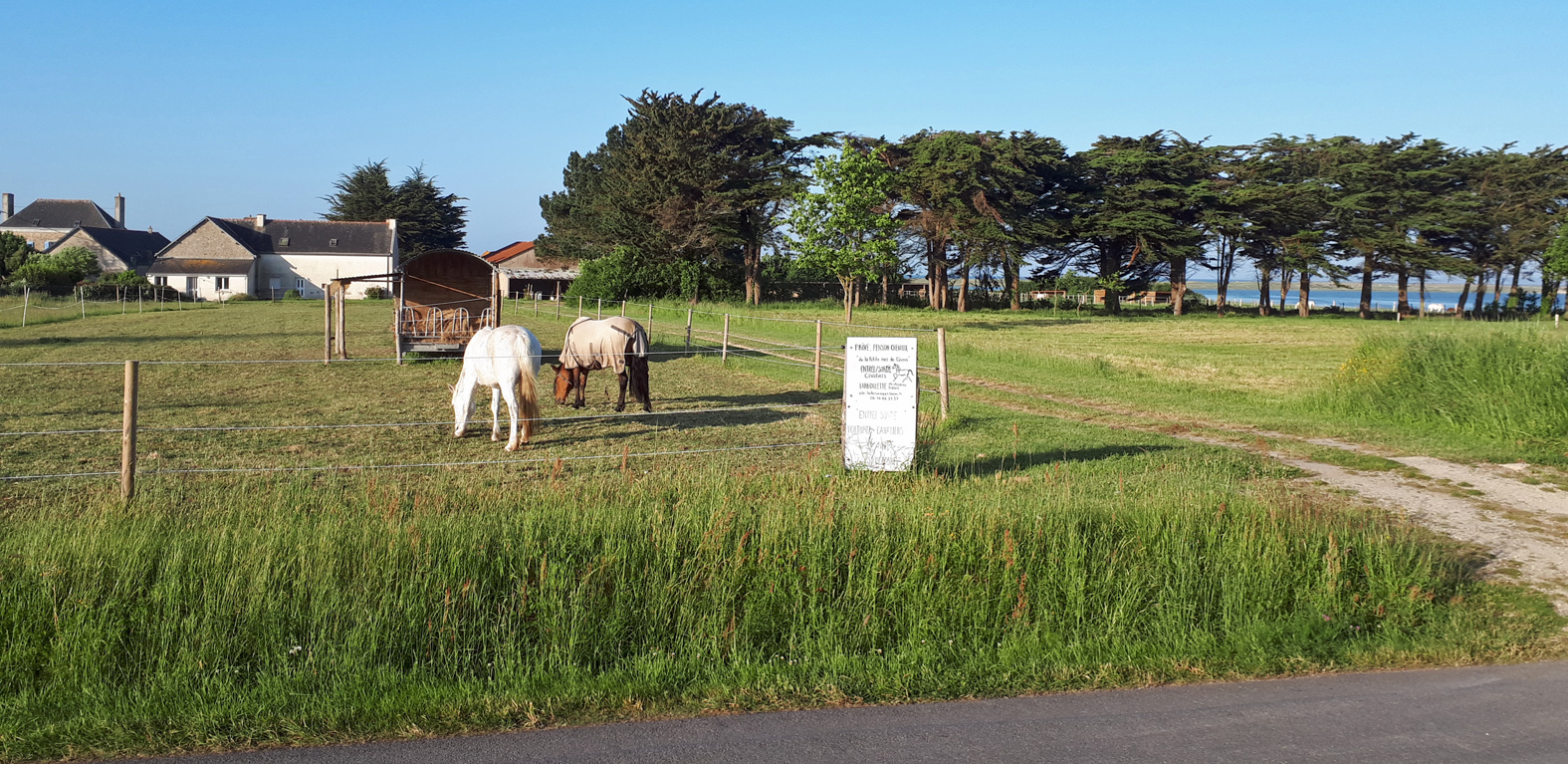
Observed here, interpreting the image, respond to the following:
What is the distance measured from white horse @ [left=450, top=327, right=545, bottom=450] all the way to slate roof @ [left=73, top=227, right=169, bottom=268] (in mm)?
73317

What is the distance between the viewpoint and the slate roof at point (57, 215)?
84.9 metres

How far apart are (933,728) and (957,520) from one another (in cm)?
225

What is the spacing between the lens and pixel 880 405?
8.81 m

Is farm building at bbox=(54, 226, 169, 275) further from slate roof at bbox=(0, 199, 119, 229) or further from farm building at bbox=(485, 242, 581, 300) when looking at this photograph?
farm building at bbox=(485, 242, 581, 300)

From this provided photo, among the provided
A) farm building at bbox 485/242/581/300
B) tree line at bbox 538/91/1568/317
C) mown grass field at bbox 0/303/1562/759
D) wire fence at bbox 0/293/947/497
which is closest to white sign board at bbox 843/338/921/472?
mown grass field at bbox 0/303/1562/759

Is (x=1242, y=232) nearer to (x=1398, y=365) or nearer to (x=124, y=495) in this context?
(x=1398, y=365)

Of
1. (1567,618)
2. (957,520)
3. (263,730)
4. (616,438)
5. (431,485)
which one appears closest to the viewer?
(263,730)

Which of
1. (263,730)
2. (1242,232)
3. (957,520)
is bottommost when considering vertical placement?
(263,730)

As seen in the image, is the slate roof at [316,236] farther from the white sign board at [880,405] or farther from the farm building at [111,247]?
the white sign board at [880,405]

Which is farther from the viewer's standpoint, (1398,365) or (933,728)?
(1398,365)

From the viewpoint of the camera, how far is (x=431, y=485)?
26.4 ft

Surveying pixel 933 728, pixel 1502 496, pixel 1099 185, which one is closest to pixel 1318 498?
pixel 1502 496

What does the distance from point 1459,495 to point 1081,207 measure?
170 ft

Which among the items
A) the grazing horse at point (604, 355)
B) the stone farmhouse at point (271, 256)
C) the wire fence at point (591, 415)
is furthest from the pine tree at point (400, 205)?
the grazing horse at point (604, 355)
